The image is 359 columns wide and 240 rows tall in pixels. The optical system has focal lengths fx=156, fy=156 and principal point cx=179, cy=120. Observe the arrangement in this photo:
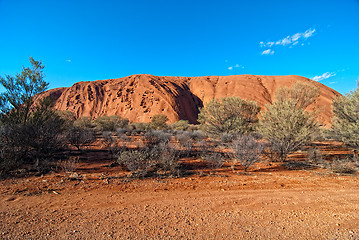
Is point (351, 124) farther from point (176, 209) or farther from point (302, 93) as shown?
point (302, 93)

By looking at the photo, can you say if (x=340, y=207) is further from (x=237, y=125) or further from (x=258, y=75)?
(x=258, y=75)

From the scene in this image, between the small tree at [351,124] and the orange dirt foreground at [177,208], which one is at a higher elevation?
the small tree at [351,124]

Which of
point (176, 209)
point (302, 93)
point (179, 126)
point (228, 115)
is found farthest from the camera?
point (179, 126)

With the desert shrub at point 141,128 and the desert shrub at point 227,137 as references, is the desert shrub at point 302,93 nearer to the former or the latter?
the desert shrub at point 227,137

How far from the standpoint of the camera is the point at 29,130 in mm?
7664

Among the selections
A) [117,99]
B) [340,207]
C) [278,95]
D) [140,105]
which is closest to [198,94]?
[140,105]

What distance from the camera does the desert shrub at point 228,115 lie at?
44.5 ft

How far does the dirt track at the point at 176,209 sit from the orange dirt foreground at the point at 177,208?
15 mm

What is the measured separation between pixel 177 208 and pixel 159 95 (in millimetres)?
46693

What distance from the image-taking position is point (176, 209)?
355 centimetres

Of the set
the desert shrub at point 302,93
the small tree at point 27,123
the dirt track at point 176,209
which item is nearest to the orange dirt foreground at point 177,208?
the dirt track at point 176,209

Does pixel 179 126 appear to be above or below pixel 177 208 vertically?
above

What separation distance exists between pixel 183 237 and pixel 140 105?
155ft

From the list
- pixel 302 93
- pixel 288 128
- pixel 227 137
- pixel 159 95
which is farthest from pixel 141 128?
pixel 302 93
